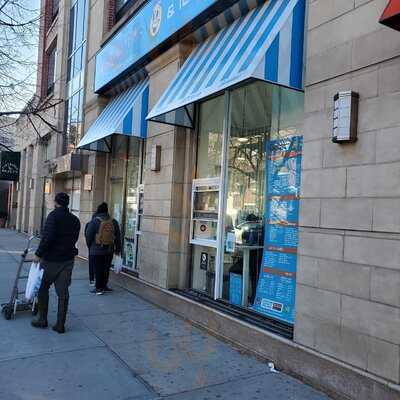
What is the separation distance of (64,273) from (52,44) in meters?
16.8

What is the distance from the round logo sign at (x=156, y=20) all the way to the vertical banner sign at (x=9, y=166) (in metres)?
21.1

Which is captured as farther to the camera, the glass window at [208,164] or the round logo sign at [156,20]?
the round logo sign at [156,20]

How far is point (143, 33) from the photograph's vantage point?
360 inches

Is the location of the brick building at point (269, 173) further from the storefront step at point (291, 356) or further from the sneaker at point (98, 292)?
the sneaker at point (98, 292)

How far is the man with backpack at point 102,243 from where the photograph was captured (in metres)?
8.84

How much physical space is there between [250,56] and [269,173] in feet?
5.33

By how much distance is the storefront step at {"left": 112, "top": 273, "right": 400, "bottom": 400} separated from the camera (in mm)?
4062

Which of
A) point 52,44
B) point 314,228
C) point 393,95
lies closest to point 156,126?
point 314,228

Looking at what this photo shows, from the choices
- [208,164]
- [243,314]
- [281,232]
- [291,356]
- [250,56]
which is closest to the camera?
[291,356]

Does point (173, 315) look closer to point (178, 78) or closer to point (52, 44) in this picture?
point (178, 78)

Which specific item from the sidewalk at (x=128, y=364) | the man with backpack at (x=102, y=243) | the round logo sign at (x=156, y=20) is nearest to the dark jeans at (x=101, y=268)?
the man with backpack at (x=102, y=243)

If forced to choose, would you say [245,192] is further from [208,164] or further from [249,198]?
[208,164]

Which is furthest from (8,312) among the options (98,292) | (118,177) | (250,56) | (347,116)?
(347,116)

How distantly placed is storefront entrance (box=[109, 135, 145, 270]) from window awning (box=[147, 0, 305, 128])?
302 cm
